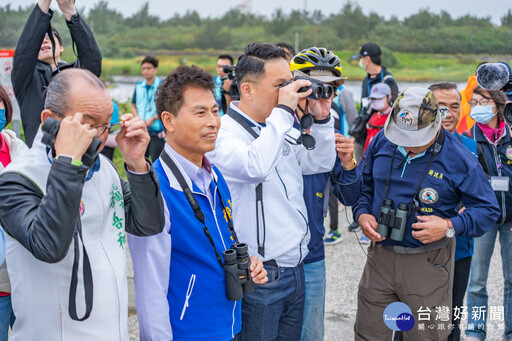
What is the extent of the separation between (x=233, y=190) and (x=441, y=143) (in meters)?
1.39

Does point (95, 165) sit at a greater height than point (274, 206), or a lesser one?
greater

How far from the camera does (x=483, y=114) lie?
4.16 m

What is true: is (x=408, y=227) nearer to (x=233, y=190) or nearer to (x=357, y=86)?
(x=233, y=190)

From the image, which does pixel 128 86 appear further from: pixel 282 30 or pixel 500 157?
pixel 500 157

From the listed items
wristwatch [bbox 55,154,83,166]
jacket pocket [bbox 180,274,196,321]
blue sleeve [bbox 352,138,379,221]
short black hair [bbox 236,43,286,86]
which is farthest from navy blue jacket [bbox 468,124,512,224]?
wristwatch [bbox 55,154,83,166]

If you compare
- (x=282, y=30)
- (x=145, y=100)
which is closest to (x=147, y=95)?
(x=145, y=100)

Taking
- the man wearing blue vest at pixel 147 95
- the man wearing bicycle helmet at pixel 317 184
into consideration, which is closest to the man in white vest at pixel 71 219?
the man wearing bicycle helmet at pixel 317 184

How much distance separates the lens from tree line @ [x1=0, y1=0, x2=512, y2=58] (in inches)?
617

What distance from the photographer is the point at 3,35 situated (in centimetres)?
1240

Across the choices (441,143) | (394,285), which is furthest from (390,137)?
(394,285)

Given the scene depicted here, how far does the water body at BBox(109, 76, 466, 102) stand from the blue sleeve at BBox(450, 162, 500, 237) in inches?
368

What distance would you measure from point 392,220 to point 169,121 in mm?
1546

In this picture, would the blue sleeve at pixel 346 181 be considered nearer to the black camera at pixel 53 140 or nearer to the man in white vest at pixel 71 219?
the man in white vest at pixel 71 219

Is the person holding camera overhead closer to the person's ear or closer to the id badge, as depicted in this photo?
the id badge
